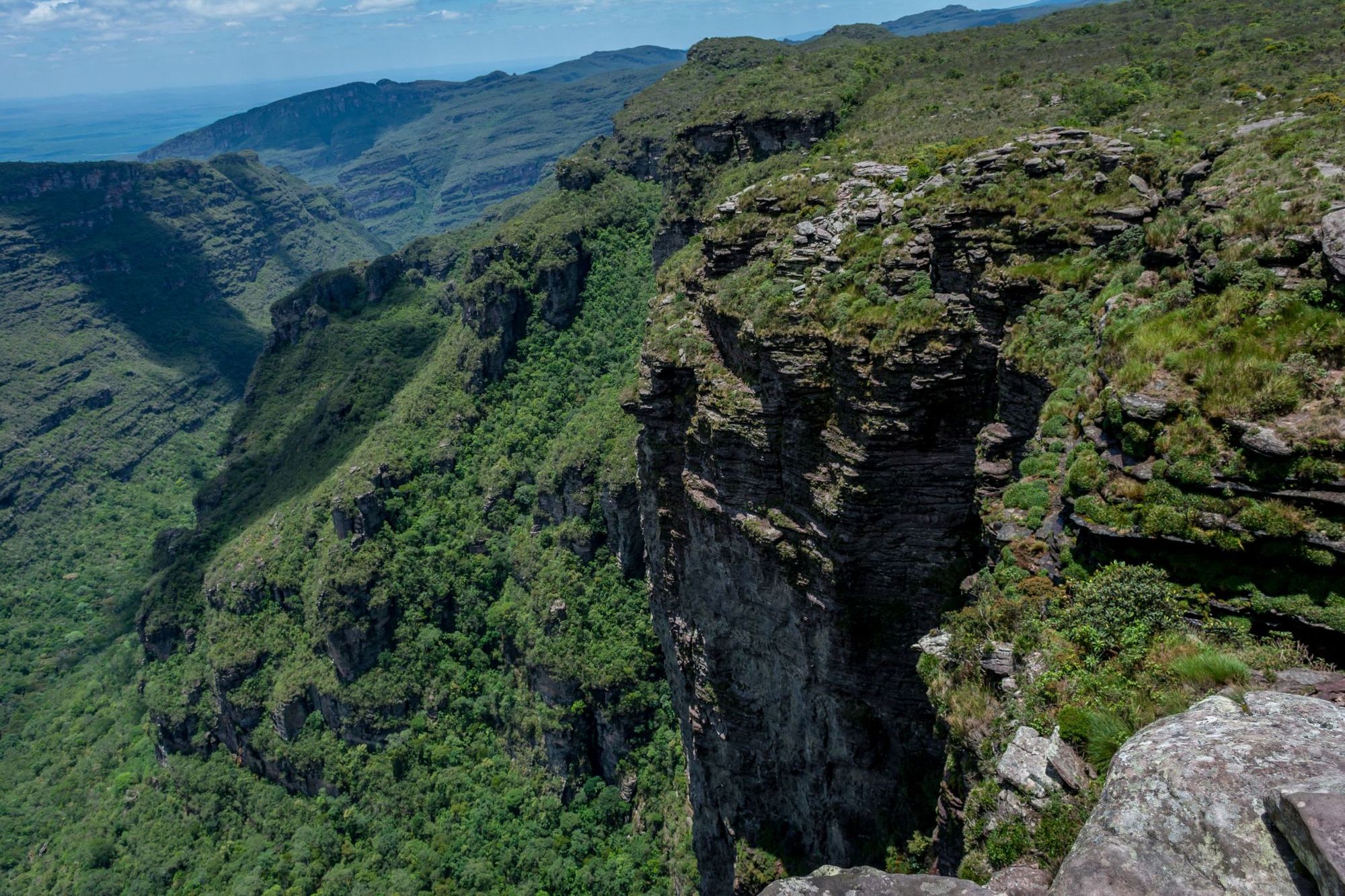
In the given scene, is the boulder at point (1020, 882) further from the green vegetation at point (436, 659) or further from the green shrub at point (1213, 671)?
the green vegetation at point (436, 659)

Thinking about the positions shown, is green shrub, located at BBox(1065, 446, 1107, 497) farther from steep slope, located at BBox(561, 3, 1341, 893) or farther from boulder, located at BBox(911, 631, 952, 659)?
boulder, located at BBox(911, 631, 952, 659)

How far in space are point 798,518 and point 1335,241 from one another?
1636 centimetres

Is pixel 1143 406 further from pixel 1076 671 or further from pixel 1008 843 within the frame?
pixel 1008 843

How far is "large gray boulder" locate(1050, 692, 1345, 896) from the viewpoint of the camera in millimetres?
7926

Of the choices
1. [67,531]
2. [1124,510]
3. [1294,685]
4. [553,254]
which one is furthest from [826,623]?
[67,531]

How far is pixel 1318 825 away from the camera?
281 inches

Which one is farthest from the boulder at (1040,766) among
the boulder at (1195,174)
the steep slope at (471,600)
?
the steep slope at (471,600)

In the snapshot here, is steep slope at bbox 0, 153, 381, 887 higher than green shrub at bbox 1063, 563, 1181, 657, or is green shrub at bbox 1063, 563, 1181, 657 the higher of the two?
green shrub at bbox 1063, 563, 1181, 657

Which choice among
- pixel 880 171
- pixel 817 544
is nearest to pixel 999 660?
pixel 817 544

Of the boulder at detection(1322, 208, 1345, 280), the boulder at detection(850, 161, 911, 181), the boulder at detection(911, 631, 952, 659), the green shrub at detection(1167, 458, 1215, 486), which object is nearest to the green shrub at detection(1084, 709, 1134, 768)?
the green shrub at detection(1167, 458, 1215, 486)

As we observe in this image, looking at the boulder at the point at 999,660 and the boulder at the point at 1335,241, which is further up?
the boulder at the point at 1335,241

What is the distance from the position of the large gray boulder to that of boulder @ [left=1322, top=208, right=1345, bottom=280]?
309 inches

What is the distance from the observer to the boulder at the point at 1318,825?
6840 millimetres

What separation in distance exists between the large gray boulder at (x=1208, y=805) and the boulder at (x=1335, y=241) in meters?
7.86
